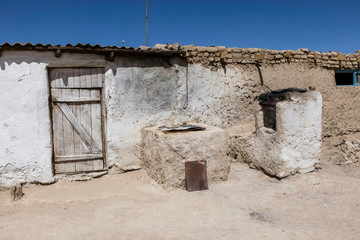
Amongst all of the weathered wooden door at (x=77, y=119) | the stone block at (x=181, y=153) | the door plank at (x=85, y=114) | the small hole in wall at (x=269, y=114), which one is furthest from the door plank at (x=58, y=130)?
the small hole in wall at (x=269, y=114)

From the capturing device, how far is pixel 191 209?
4.49 metres

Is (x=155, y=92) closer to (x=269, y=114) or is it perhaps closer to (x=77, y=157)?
(x=77, y=157)

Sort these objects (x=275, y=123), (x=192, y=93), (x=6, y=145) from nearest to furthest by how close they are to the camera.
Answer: (x=6, y=145), (x=275, y=123), (x=192, y=93)

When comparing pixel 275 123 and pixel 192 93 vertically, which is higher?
pixel 192 93

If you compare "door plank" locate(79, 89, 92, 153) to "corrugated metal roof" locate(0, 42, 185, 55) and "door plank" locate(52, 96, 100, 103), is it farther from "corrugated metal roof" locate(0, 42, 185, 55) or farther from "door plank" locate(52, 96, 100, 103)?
"corrugated metal roof" locate(0, 42, 185, 55)

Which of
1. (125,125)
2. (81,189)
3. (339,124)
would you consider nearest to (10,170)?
(81,189)

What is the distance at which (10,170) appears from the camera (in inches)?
215

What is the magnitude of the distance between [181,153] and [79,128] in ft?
6.91

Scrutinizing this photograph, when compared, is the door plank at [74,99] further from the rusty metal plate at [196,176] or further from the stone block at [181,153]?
the rusty metal plate at [196,176]

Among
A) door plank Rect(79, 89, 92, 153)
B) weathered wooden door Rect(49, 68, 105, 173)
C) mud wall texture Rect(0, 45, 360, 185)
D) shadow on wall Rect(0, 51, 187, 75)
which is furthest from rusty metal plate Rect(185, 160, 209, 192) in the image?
shadow on wall Rect(0, 51, 187, 75)

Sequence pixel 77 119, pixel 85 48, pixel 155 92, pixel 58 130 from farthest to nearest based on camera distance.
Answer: pixel 155 92
pixel 77 119
pixel 58 130
pixel 85 48

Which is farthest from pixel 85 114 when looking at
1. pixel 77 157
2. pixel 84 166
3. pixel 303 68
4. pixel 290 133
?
pixel 303 68

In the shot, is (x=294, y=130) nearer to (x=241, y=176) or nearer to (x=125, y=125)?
(x=241, y=176)

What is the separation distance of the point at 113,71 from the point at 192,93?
1.86m
